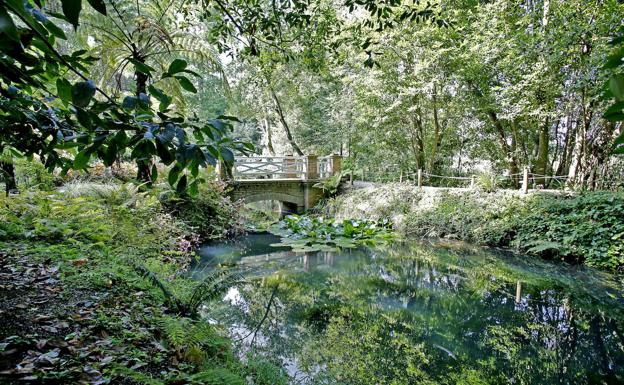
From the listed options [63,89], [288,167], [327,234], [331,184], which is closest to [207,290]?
[63,89]

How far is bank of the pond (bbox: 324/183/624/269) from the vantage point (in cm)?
692

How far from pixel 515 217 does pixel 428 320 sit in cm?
548

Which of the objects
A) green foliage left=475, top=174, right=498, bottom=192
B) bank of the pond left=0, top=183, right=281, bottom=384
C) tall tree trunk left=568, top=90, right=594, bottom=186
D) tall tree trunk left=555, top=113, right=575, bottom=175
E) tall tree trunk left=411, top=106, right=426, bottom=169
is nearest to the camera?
bank of the pond left=0, top=183, right=281, bottom=384

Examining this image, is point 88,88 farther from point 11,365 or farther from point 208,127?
point 11,365

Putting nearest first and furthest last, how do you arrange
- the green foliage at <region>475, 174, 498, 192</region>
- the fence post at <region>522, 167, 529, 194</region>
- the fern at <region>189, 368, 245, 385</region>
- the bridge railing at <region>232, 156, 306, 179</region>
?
the fern at <region>189, 368, 245, 385</region> → the fence post at <region>522, 167, 529, 194</region> → the green foliage at <region>475, 174, 498, 192</region> → the bridge railing at <region>232, 156, 306, 179</region>

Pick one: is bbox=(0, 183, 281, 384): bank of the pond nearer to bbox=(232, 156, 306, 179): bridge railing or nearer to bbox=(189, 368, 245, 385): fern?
bbox=(189, 368, 245, 385): fern

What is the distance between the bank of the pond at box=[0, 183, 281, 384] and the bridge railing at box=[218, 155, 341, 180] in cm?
798

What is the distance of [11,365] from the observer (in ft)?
5.13

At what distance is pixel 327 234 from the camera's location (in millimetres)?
9156

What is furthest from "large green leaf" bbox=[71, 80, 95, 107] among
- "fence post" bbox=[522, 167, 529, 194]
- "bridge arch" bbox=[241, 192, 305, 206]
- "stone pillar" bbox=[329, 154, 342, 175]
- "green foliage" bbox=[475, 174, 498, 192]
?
"stone pillar" bbox=[329, 154, 342, 175]

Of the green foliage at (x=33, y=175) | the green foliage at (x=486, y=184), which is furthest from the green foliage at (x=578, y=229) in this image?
the green foliage at (x=33, y=175)

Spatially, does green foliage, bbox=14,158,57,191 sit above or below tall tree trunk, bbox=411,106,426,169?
below

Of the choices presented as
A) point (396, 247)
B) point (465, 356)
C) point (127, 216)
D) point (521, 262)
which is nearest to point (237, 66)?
point (396, 247)

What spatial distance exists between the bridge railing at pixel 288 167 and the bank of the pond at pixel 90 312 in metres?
7.98
